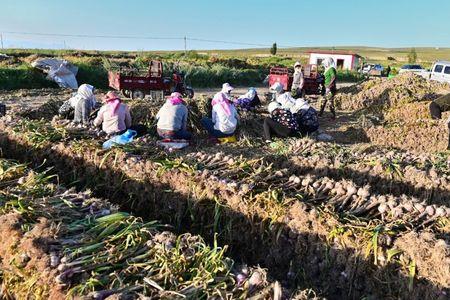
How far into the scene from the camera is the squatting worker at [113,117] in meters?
7.12

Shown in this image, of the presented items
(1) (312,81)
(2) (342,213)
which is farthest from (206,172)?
(1) (312,81)

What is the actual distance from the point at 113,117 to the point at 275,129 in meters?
3.06

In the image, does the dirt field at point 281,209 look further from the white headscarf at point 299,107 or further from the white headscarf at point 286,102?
the white headscarf at point 286,102

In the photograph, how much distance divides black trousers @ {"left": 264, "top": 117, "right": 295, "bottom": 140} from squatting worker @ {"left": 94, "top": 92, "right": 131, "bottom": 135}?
8.81 feet

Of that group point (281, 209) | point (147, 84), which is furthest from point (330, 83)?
point (281, 209)

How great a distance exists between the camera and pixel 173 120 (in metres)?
7.37

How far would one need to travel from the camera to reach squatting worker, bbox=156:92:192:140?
7.39 m

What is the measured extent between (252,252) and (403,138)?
717cm

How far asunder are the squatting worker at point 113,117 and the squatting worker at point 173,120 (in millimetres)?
613

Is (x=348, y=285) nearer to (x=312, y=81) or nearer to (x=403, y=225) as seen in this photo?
(x=403, y=225)

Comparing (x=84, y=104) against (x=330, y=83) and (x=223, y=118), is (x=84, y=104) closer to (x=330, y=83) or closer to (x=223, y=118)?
(x=223, y=118)

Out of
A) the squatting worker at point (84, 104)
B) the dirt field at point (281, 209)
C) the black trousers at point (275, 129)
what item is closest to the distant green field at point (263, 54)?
the squatting worker at point (84, 104)

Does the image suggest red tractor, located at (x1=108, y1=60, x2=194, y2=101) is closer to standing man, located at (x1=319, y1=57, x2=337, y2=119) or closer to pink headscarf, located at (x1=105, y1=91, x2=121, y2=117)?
standing man, located at (x1=319, y1=57, x2=337, y2=119)

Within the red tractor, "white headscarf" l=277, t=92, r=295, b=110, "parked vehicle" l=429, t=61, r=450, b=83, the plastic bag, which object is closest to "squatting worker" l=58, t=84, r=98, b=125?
the plastic bag
